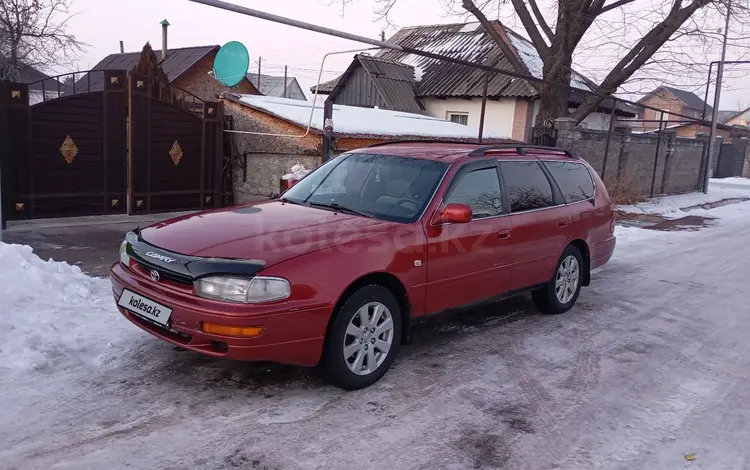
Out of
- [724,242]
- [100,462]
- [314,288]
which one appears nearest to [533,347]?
[314,288]

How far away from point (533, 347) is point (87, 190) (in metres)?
7.87

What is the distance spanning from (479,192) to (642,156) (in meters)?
16.1

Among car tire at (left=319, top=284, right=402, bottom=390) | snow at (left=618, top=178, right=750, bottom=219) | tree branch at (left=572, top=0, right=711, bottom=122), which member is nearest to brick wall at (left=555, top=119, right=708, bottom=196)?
snow at (left=618, top=178, right=750, bottom=219)

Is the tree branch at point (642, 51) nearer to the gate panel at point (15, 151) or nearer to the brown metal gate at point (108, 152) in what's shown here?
the brown metal gate at point (108, 152)

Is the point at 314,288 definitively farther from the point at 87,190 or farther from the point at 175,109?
the point at 175,109

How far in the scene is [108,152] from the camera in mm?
10062

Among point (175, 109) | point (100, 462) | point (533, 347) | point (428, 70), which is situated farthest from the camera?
point (428, 70)

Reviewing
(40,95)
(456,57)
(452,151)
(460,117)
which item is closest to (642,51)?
(460,117)

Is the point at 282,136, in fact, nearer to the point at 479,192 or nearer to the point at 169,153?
the point at 169,153

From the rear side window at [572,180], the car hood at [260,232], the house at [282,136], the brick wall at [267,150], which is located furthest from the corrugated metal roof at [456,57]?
the car hood at [260,232]

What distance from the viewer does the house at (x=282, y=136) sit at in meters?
10.9

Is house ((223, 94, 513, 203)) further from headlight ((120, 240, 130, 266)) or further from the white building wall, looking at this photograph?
the white building wall

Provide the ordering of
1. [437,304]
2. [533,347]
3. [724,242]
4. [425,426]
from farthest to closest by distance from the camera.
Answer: [724,242]
[533,347]
[437,304]
[425,426]

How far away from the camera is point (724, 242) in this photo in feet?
39.2
